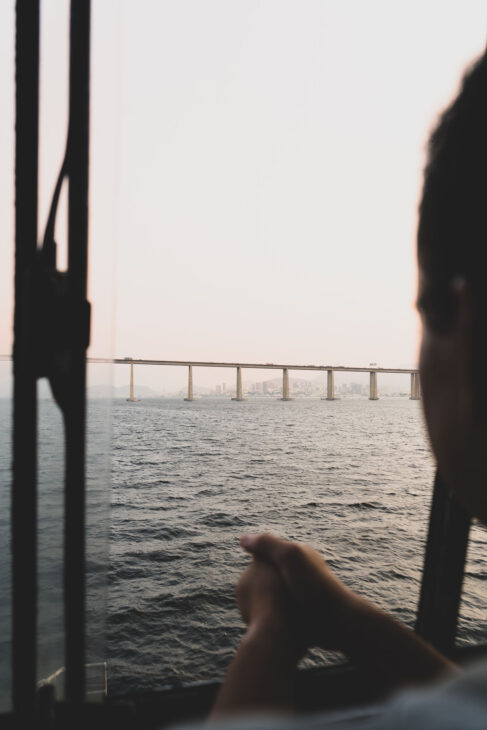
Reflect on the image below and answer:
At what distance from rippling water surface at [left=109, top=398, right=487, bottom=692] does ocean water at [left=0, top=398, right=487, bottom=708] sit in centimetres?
3

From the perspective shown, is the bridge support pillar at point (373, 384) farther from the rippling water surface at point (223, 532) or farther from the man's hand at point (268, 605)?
the man's hand at point (268, 605)

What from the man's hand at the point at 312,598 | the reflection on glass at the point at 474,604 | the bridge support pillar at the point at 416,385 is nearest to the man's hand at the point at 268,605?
the man's hand at the point at 312,598

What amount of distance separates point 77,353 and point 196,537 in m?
8.38

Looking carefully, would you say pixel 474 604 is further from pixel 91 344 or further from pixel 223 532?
pixel 91 344

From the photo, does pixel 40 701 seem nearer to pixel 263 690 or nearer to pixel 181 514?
pixel 263 690

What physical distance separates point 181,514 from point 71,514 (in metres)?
9.74

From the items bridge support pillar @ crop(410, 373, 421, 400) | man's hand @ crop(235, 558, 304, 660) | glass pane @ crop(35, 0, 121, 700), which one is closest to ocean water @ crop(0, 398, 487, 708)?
glass pane @ crop(35, 0, 121, 700)

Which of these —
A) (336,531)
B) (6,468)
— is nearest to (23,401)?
(6,468)

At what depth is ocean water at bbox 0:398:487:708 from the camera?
75 centimetres

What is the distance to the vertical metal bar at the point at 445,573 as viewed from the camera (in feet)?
4.61

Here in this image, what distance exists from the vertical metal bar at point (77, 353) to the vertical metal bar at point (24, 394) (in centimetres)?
5

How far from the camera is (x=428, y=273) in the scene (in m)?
0.38

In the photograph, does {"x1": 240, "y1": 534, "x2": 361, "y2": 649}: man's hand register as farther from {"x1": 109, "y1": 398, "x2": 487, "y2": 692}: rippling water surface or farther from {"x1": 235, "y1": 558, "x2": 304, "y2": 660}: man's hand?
{"x1": 109, "y1": 398, "x2": 487, "y2": 692}: rippling water surface

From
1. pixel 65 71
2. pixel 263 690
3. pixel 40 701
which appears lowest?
pixel 40 701
